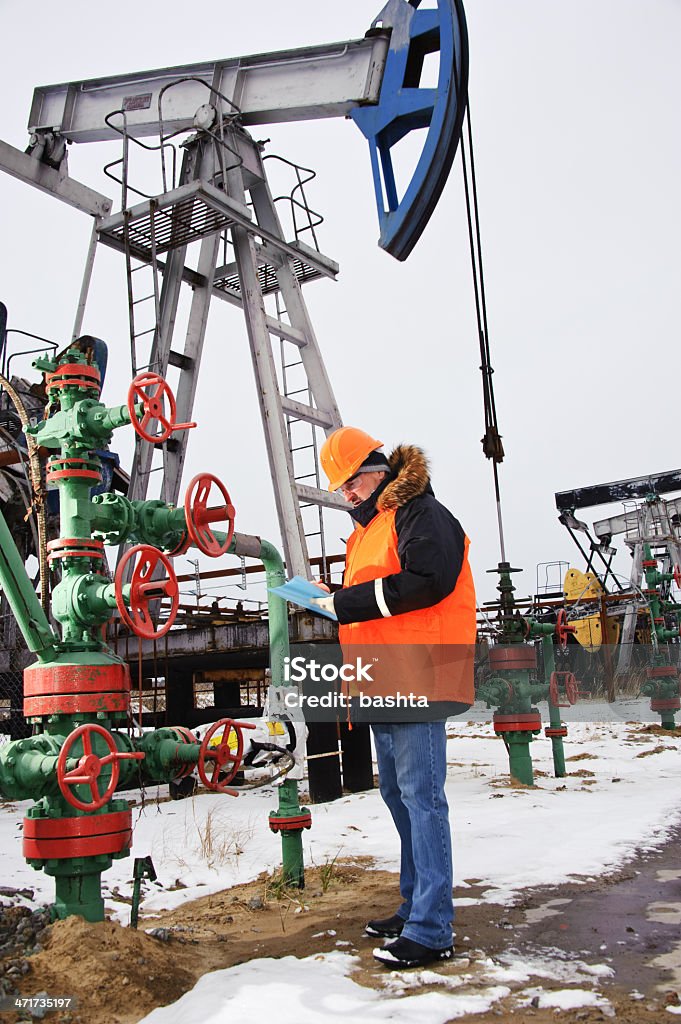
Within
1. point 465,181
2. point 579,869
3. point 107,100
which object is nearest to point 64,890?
point 579,869

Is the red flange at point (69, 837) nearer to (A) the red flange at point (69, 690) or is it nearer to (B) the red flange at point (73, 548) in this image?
(A) the red flange at point (69, 690)

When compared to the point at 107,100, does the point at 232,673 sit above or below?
below

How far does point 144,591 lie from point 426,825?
4.31 ft

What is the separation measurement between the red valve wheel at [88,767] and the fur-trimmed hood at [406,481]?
1.34 metres

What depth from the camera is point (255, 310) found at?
8633mm

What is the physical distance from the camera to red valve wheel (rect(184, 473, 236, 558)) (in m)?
3.32

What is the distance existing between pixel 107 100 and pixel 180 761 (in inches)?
320

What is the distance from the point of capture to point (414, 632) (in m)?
3.01

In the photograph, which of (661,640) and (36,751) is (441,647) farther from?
(661,640)

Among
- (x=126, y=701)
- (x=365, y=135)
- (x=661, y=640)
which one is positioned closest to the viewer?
(x=126, y=701)

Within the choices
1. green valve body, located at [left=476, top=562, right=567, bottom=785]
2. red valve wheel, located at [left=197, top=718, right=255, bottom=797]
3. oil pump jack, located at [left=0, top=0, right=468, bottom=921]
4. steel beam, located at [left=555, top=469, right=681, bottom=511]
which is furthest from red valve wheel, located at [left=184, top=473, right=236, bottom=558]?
steel beam, located at [left=555, top=469, right=681, bottom=511]

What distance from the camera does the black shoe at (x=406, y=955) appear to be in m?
2.68

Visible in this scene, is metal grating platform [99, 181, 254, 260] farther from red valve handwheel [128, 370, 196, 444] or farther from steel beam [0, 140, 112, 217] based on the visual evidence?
red valve handwheel [128, 370, 196, 444]
